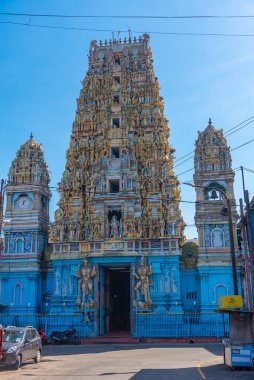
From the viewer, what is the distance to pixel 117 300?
148ft

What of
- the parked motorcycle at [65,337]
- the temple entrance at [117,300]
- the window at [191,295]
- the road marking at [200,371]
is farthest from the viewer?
the temple entrance at [117,300]

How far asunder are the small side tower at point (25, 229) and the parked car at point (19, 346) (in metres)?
19.0

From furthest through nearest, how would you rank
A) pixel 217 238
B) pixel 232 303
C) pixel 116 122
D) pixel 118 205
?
1. pixel 116 122
2. pixel 118 205
3. pixel 217 238
4. pixel 232 303

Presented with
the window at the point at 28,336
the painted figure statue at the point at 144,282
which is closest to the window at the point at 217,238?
the painted figure statue at the point at 144,282

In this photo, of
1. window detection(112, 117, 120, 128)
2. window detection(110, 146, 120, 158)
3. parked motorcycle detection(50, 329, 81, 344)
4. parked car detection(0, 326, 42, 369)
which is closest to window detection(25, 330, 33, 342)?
parked car detection(0, 326, 42, 369)

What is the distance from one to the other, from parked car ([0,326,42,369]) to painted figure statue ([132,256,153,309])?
53.5 ft

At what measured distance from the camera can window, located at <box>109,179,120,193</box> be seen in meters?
42.3

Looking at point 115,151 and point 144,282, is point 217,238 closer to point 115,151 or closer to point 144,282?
point 144,282

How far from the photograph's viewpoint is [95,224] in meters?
40.2

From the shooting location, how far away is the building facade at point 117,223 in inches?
1499

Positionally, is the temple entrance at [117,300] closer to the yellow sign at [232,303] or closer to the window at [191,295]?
the window at [191,295]

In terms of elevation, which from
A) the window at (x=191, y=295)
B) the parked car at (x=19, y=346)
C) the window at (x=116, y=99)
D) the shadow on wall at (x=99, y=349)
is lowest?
the shadow on wall at (x=99, y=349)

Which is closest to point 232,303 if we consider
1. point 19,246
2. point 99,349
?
point 99,349

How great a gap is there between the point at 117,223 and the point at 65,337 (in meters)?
11.3
